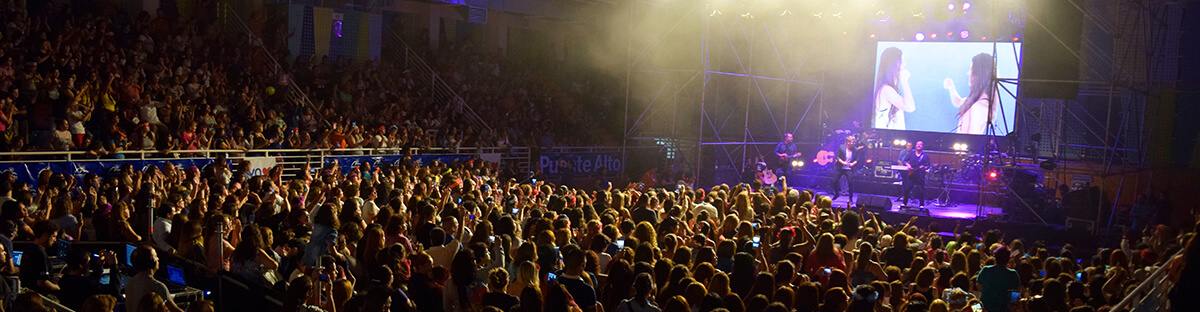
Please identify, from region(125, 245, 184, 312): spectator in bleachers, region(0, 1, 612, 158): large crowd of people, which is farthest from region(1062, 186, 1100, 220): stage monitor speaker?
region(125, 245, 184, 312): spectator in bleachers

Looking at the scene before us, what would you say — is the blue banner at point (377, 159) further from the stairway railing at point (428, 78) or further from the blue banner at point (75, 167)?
the blue banner at point (75, 167)

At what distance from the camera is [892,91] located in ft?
79.6

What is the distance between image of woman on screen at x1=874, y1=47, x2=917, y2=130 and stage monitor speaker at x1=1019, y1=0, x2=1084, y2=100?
27.9 feet

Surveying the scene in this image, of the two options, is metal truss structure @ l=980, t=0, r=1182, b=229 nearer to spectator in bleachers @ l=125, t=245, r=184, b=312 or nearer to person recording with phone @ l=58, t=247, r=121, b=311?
spectator in bleachers @ l=125, t=245, r=184, b=312

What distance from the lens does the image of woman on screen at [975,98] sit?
22672mm

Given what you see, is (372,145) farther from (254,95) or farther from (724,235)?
(724,235)

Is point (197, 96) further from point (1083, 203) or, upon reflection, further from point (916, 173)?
point (1083, 203)

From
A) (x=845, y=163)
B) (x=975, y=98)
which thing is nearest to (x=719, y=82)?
(x=845, y=163)

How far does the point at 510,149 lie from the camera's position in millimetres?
18469

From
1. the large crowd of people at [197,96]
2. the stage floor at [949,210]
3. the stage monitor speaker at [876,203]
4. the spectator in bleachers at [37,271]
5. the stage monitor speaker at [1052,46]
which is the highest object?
the stage monitor speaker at [1052,46]

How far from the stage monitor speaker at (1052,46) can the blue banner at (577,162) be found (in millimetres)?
8837

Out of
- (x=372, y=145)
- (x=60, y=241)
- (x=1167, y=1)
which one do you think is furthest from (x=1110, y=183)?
(x=60, y=241)

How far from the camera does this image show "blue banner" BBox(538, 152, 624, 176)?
18.8 m

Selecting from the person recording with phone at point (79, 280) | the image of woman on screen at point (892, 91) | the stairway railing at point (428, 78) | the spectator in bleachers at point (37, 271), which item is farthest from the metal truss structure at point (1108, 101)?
the spectator in bleachers at point (37, 271)
